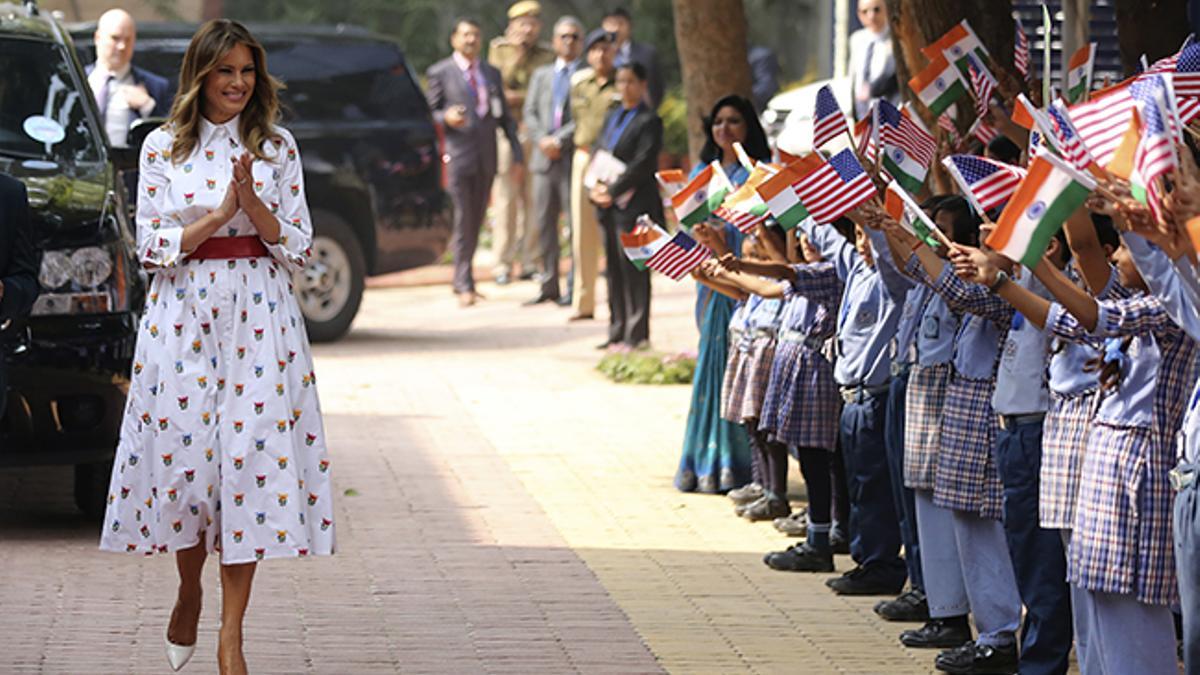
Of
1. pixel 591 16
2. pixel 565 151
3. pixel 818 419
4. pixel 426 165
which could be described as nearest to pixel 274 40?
pixel 426 165

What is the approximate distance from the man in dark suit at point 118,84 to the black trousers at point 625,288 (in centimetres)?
395

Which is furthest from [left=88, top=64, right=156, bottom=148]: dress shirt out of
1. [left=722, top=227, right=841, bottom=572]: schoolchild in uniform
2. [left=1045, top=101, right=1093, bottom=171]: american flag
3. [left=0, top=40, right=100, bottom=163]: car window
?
[left=1045, top=101, right=1093, bottom=171]: american flag

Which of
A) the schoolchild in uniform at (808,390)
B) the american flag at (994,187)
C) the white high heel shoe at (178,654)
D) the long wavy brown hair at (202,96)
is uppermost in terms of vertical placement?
the long wavy brown hair at (202,96)

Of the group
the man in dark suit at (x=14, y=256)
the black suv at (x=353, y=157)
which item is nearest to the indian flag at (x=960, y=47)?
the man in dark suit at (x=14, y=256)

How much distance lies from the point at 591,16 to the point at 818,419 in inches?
927

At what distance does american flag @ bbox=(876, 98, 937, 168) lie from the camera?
7848 millimetres

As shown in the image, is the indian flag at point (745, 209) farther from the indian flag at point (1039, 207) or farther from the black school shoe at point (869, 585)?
the indian flag at point (1039, 207)

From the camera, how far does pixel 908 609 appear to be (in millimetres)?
8578

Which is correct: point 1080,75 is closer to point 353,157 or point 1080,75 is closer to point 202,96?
point 202,96

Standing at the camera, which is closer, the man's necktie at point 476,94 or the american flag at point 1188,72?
the american flag at point 1188,72

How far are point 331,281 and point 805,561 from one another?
29.9 ft

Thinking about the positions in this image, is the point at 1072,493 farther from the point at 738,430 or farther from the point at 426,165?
the point at 426,165

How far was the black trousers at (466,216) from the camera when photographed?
2097 centimetres

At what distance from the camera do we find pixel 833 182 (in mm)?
6934
